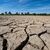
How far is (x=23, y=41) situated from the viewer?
2.42 metres

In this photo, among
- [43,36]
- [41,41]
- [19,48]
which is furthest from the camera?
[43,36]

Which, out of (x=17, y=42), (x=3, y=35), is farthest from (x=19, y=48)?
(x=3, y=35)

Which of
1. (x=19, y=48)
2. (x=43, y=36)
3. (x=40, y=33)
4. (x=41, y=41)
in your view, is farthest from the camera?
(x=40, y=33)

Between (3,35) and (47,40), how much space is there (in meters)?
0.82

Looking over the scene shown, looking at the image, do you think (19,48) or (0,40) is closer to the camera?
(19,48)

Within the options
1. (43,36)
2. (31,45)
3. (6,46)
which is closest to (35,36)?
(43,36)

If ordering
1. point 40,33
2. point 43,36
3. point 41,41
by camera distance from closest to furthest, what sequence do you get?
point 41,41 → point 43,36 → point 40,33

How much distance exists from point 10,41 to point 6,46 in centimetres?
14

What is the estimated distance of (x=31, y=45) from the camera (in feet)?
7.59

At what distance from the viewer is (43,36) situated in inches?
102

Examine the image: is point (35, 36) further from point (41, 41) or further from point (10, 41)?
point (10, 41)

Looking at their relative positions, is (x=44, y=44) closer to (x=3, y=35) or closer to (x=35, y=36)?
(x=35, y=36)

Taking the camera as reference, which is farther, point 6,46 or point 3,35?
point 3,35

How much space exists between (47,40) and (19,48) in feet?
1.55
